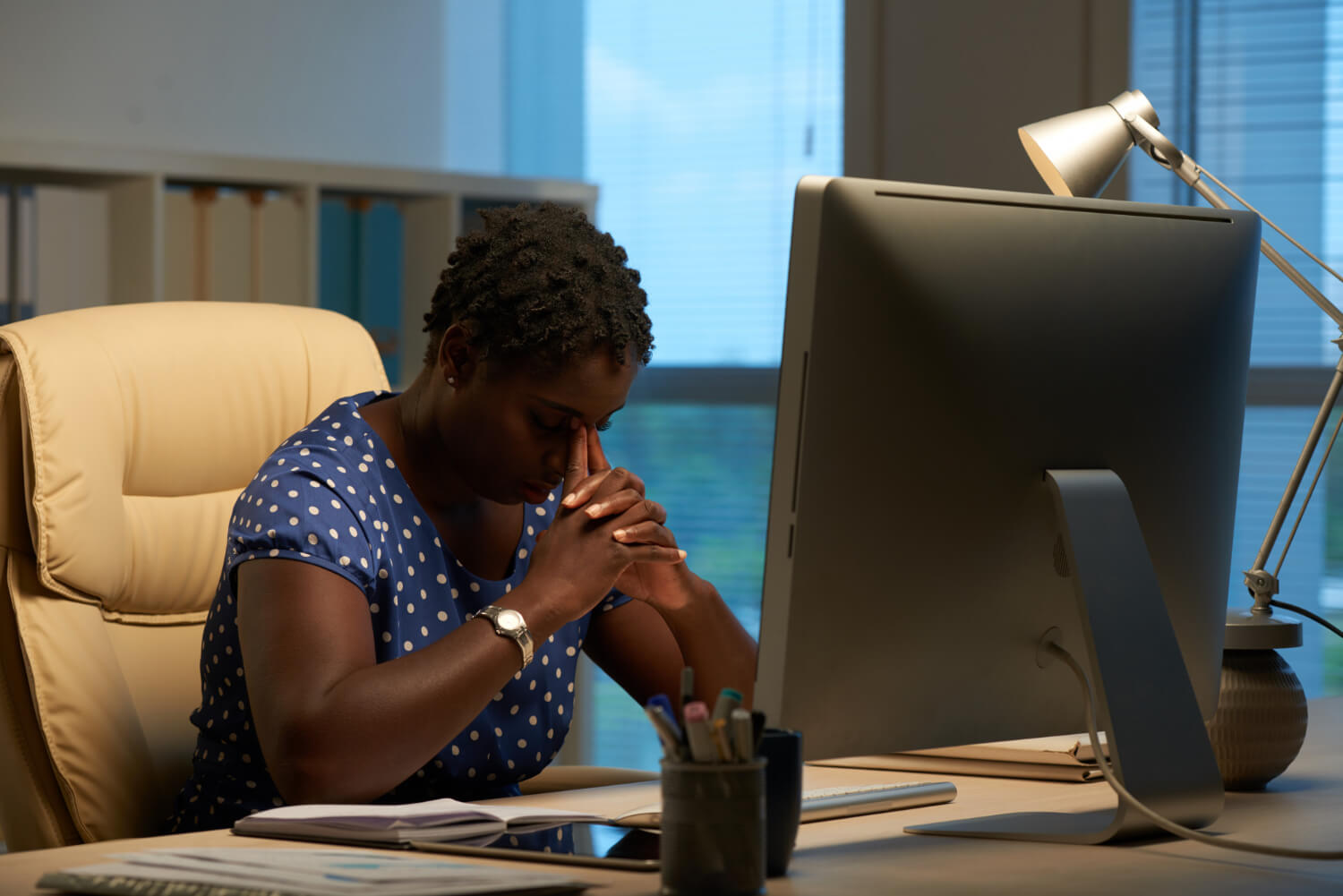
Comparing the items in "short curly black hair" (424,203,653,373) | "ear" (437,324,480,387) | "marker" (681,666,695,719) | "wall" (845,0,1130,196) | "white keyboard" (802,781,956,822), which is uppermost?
"wall" (845,0,1130,196)

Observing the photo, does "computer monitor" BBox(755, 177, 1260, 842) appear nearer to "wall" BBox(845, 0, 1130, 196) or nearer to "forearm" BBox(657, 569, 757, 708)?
"forearm" BBox(657, 569, 757, 708)

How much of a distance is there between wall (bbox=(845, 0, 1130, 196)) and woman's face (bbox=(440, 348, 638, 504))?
180 centimetres

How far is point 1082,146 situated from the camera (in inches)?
57.1

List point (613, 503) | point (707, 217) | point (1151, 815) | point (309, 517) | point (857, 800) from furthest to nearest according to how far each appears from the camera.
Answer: point (707, 217) < point (613, 503) < point (309, 517) < point (857, 800) < point (1151, 815)

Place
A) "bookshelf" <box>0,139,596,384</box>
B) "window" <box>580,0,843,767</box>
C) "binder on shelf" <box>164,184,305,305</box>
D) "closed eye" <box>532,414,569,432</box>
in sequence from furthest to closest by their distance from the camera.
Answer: "window" <box>580,0,843,767</box>, "binder on shelf" <box>164,184,305,305</box>, "bookshelf" <box>0,139,596,384</box>, "closed eye" <box>532,414,569,432</box>

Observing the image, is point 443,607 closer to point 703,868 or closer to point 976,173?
point 703,868

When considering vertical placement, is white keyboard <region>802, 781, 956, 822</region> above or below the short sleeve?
below

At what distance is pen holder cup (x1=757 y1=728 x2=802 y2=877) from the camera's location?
92 cm

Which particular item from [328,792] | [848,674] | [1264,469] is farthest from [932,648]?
[1264,469]

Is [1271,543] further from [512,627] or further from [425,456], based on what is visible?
[425,456]

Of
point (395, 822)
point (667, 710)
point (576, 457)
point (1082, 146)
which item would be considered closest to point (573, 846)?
point (395, 822)

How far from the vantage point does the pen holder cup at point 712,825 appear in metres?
0.85

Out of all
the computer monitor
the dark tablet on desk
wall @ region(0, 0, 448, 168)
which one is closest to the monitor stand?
the computer monitor

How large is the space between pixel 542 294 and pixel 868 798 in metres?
0.56
